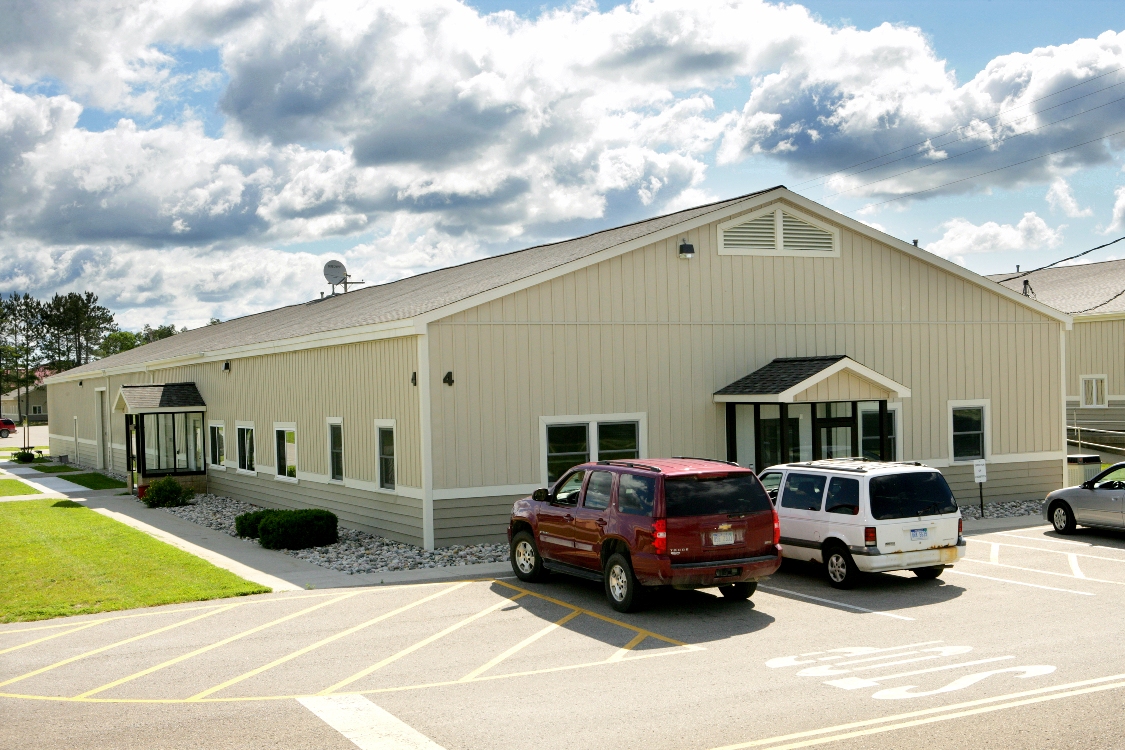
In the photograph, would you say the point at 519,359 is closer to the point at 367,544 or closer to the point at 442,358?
the point at 442,358

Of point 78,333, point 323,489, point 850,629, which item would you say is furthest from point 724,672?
point 78,333

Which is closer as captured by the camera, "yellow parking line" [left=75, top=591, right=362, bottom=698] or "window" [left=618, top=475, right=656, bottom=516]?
"yellow parking line" [left=75, top=591, right=362, bottom=698]

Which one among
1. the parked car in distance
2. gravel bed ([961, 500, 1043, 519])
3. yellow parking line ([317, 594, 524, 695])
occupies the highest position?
yellow parking line ([317, 594, 524, 695])

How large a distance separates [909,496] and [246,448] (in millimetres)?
18578

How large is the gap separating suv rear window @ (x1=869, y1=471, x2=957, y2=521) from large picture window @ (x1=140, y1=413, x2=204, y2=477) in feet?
72.5

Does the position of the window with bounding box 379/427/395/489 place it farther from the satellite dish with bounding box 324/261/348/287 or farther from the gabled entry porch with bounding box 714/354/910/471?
the satellite dish with bounding box 324/261/348/287

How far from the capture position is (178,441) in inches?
1233

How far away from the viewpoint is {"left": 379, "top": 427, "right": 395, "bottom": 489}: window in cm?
1919

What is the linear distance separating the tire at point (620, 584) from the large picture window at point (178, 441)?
20527 mm

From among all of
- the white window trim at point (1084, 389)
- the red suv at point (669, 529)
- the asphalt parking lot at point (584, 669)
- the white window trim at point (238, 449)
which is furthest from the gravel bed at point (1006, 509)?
Result: the white window trim at point (238, 449)

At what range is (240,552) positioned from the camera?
18969 millimetres

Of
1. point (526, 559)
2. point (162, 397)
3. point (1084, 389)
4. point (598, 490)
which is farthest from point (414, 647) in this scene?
point (1084, 389)

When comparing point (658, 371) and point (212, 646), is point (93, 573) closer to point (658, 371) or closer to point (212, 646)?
point (212, 646)

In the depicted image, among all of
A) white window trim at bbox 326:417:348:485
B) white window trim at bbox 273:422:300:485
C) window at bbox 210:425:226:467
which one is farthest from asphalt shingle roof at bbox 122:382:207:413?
white window trim at bbox 326:417:348:485
